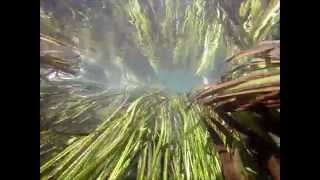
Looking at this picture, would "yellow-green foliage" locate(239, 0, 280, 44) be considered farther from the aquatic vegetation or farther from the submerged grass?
the submerged grass

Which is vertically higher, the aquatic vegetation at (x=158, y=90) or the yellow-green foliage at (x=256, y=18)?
the yellow-green foliage at (x=256, y=18)

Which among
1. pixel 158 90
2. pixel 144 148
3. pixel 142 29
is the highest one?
pixel 142 29

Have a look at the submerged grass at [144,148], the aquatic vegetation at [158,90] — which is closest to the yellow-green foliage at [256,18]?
the aquatic vegetation at [158,90]

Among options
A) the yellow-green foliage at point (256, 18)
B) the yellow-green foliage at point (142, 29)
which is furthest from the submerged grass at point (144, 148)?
the yellow-green foliage at point (256, 18)

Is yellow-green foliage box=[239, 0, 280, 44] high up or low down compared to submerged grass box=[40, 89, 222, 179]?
up

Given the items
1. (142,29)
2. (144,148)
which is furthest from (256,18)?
(144,148)

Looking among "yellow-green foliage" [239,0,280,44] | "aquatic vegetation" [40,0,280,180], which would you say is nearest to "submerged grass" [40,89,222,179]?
"aquatic vegetation" [40,0,280,180]

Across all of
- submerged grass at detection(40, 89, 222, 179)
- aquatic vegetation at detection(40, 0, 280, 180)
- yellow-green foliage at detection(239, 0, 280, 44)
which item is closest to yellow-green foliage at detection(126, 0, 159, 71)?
aquatic vegetation at detection(40, 0, 280, 180)

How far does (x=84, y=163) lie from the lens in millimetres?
1698

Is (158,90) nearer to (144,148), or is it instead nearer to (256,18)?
(144,148)

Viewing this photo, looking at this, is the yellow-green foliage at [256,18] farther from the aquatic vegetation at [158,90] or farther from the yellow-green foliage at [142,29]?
the yellow-green foliage at [142,29]
